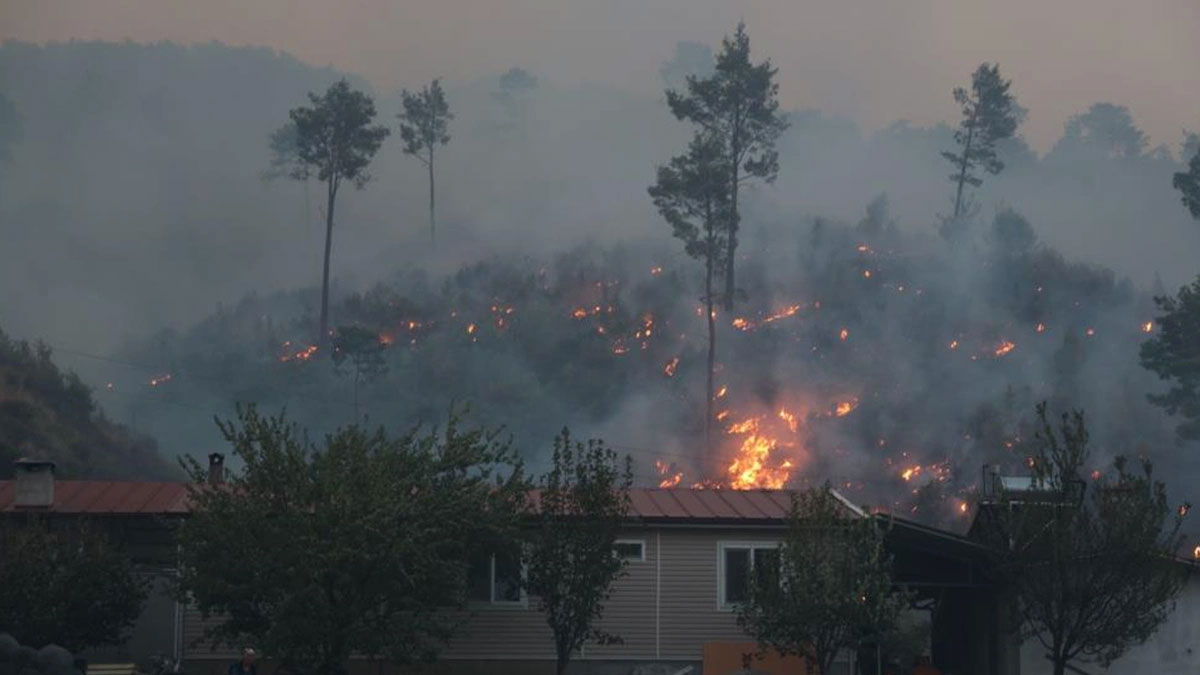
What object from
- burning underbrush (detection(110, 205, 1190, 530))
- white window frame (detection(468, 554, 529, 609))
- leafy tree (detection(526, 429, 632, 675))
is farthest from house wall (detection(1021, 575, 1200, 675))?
burning underbrush (detection(110, 205, 1190, 530))

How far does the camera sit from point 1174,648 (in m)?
30.3

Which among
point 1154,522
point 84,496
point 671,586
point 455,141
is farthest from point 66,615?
point 455,141

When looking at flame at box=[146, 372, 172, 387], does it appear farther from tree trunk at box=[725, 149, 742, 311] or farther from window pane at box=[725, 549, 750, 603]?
window pane at box=[725, 549, 750, 603]

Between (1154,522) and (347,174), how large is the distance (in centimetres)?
7942

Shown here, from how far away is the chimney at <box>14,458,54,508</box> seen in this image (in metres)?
31.3

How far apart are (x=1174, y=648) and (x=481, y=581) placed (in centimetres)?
1526

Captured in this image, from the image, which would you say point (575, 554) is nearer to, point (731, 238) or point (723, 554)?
point (723, 554)

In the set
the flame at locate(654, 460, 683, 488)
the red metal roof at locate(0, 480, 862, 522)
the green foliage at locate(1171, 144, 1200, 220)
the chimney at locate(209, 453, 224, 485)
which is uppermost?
the green foliage at locate(1171, 144, 1200, 220)

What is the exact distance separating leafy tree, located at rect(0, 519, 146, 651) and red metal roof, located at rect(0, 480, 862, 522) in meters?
1.57

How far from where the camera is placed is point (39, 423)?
6950 cm

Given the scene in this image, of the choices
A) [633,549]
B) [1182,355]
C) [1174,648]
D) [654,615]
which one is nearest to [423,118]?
[1182,355]

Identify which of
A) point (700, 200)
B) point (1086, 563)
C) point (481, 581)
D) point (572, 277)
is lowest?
point (481, 581)

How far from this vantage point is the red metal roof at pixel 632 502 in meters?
31.5

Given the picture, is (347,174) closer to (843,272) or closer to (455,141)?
(843,272)
